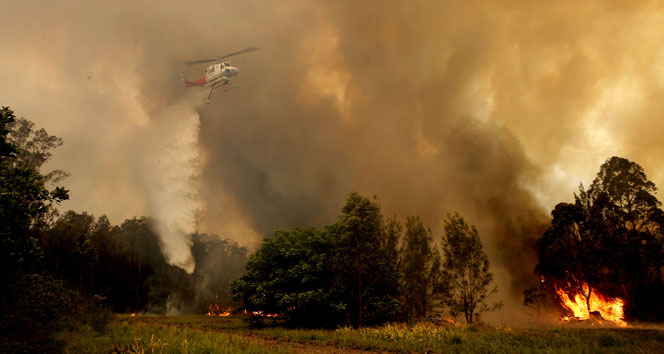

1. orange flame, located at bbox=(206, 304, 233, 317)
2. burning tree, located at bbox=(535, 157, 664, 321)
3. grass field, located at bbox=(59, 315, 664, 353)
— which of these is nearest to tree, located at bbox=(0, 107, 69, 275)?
grass field, located at bbox=(59, 315, 664, 353)

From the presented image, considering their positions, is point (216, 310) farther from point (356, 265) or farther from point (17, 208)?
point (17, 208)

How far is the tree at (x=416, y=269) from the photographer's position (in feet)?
137

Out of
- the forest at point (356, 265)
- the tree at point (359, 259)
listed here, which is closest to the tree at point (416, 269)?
the forest at point (356, 265)

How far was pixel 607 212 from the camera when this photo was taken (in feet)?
135

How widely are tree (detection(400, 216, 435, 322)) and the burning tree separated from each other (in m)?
19.5

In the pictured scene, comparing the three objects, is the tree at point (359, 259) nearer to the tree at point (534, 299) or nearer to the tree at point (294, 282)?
Result: the tree at point (294, 282)

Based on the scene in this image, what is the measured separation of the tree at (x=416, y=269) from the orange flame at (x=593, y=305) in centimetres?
2165

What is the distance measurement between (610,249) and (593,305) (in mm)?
9472

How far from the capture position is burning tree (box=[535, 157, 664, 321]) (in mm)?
37125

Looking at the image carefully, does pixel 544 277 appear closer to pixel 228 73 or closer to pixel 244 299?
pixel 244 299

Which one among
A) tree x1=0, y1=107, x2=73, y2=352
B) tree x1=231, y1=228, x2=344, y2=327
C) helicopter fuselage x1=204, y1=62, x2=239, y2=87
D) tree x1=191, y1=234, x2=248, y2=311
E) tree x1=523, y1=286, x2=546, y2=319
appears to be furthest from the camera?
tree x1=191, y1=234, x2=248, y2=311

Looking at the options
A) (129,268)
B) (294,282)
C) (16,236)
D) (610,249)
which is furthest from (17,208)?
(129,268)

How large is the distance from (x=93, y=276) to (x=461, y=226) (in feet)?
247

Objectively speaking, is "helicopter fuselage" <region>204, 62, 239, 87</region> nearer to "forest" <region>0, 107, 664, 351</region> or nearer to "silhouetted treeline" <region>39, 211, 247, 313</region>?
"forest" <region>0, 107, 664, 351</region>
